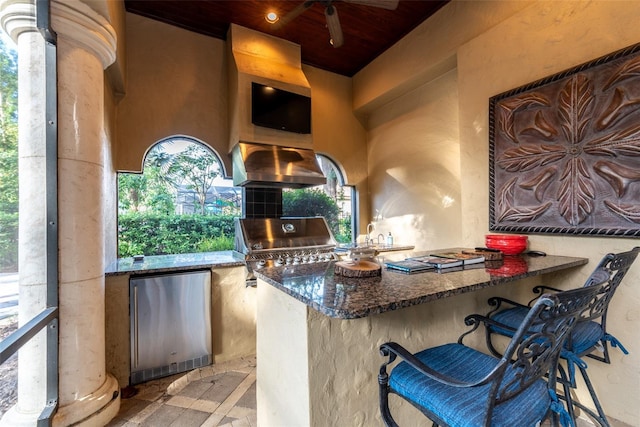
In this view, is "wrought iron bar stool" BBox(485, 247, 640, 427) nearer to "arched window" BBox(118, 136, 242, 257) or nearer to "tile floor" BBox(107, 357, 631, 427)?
"tile floor" BBox(107, 357, 631, 427)

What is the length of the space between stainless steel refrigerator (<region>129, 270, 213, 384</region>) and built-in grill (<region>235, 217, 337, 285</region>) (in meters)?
0.47

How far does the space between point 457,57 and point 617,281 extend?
2217 mm

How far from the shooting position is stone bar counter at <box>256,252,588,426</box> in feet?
3.49

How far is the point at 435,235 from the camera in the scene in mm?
3197

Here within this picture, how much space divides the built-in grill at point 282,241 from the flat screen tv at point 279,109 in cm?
106

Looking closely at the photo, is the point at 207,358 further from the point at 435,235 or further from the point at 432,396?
the point at 435,235

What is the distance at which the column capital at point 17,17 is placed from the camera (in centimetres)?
146

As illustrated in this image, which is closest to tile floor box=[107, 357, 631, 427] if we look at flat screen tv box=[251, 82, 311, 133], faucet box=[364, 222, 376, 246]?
faucet box=[364, 222, 376, 246]

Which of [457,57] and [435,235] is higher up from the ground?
[457,57]

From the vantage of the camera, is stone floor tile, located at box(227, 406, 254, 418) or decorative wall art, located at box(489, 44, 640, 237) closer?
decorative wall art, located at box(489, 44, 640, 237)

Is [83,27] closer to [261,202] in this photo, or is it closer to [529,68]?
[261,202]

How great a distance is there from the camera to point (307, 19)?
3027mm

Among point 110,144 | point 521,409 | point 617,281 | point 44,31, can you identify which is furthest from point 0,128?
point 617,281

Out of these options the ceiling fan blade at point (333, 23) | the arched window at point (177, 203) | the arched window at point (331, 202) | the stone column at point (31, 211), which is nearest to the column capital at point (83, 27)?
the stone column at point (31, 211)
